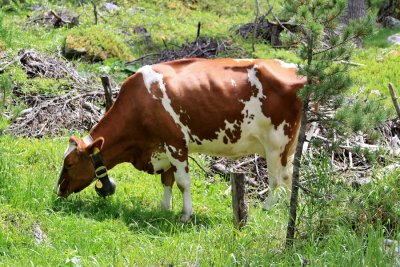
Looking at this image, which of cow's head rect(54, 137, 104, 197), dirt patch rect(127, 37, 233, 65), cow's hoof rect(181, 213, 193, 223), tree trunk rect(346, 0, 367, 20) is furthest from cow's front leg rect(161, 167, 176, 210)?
tree trunk rect(346, 0, 367, 20)

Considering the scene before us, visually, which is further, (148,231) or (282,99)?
(282,99)

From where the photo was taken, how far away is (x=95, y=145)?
24.7 feet

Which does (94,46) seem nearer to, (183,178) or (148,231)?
(183,178)

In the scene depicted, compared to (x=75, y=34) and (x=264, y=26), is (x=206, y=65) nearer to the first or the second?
(x=75, y=34)

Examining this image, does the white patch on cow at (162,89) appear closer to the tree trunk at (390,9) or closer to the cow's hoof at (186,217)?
Result: the cow's hoof at (186,217)

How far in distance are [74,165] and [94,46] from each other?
6.58 meters

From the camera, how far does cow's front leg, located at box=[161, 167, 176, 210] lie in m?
7.78

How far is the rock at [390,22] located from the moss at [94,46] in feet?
29.6

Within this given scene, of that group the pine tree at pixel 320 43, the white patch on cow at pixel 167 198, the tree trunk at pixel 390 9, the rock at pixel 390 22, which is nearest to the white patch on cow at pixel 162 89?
the white patch on cow at pixel 167 198

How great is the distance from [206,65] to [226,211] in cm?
165

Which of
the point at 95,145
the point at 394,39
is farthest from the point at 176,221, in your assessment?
the point at 394,39

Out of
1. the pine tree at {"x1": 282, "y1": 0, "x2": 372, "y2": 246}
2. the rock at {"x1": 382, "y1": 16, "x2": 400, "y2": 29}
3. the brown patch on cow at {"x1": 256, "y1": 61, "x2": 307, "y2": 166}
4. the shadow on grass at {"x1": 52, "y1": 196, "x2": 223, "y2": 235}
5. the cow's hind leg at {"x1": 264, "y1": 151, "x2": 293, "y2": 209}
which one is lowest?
the rock at {"x1": 382, "y1": 16, "x2": 400, "y2": 29}

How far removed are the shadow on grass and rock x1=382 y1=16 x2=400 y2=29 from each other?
14.2m

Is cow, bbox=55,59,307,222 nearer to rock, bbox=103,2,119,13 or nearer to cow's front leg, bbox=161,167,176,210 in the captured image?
cow's front leg, bbox=161,167,176,210
